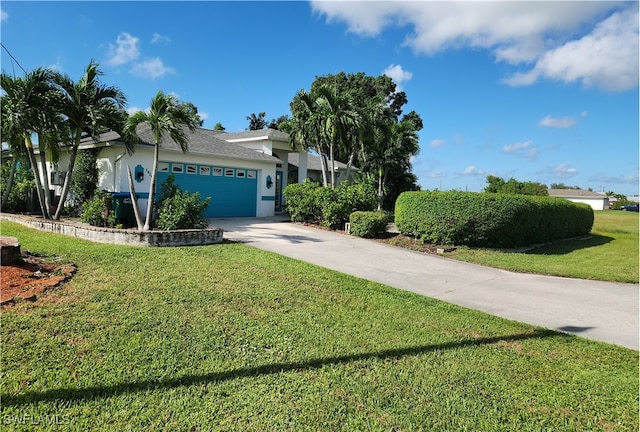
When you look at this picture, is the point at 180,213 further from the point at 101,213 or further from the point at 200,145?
the point at 200,145

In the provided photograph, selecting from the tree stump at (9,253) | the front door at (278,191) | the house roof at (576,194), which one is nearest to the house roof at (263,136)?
the front door at (278,191)

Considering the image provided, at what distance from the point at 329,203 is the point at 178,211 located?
21.3ft

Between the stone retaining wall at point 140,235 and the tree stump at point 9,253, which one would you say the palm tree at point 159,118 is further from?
the tree stump at point 9,253

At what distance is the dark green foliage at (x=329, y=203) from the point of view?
598 inches

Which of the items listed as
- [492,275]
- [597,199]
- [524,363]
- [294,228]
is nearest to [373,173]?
[294,228]

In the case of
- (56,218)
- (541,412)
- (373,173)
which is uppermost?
(373,173)

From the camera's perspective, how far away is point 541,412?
328cm

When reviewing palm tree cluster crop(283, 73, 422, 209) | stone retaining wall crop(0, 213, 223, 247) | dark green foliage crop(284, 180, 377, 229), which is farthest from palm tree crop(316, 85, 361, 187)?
stone retaining wall crop(0, 213, 223, 247)

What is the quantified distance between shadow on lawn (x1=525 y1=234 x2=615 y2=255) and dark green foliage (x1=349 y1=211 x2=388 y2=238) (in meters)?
4.82

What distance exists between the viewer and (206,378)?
345cm

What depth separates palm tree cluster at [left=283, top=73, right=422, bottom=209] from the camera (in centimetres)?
1769

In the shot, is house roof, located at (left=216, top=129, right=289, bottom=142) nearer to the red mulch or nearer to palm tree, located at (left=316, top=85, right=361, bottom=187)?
palm tree, located at (left=316, top=85, right=361, bottom=187)

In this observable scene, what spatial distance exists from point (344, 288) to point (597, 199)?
294 feet

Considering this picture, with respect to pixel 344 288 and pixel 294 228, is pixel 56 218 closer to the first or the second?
pixel 294 228
